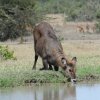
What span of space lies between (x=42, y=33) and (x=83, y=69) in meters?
2.17

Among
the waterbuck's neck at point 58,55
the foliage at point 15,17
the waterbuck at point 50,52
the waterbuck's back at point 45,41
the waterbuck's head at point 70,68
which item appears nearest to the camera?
the waterbuck's head at point 70,68

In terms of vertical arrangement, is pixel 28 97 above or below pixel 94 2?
below

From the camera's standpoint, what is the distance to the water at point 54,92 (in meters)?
14.0

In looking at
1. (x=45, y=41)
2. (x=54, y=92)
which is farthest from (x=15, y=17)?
(x=54, y=92)

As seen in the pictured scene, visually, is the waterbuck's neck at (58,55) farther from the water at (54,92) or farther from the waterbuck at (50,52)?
the water at (54,92)

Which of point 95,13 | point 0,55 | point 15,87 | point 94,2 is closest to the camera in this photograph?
point 15,87

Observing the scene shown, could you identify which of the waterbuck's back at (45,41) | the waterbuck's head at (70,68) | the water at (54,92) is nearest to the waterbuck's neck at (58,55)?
the waterbuck's back at (45,41)

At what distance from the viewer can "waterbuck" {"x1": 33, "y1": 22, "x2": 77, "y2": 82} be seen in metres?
16.6

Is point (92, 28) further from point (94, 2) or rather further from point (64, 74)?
point (64, 74)

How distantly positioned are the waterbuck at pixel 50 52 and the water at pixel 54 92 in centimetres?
75

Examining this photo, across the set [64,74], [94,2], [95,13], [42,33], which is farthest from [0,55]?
[94,2]

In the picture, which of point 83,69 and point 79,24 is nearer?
point 83,69

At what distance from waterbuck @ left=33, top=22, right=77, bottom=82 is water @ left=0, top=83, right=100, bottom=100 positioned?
75cm

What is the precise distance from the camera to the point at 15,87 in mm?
15797
